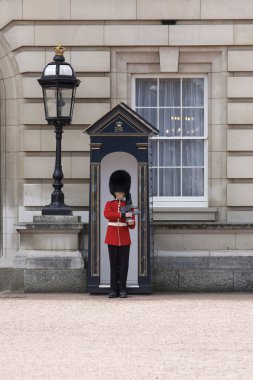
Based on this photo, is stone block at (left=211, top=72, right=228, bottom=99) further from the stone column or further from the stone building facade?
the stone column

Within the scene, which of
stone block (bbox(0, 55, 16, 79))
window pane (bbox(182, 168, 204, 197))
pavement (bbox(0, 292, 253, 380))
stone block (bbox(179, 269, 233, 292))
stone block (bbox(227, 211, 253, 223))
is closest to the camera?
pavement (bbox(0, 292, 253, 380))

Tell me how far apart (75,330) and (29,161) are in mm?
5321

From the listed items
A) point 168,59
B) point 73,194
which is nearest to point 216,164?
point 168,59

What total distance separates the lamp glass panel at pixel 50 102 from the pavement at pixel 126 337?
2.28 m

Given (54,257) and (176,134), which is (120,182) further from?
(176,134)

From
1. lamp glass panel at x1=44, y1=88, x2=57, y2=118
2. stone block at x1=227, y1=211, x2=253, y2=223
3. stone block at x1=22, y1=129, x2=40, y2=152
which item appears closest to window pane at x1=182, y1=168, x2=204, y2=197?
stone block at x1=227, y1=211, x2=253, y2=223

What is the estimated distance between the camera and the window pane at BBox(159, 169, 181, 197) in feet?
59.2

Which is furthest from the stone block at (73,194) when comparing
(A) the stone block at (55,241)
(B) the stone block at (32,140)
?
(A) the stone block at (55,241)

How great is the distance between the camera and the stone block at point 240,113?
17578 mm

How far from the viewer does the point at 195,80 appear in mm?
17969

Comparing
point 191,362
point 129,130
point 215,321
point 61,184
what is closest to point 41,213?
point 61,184
